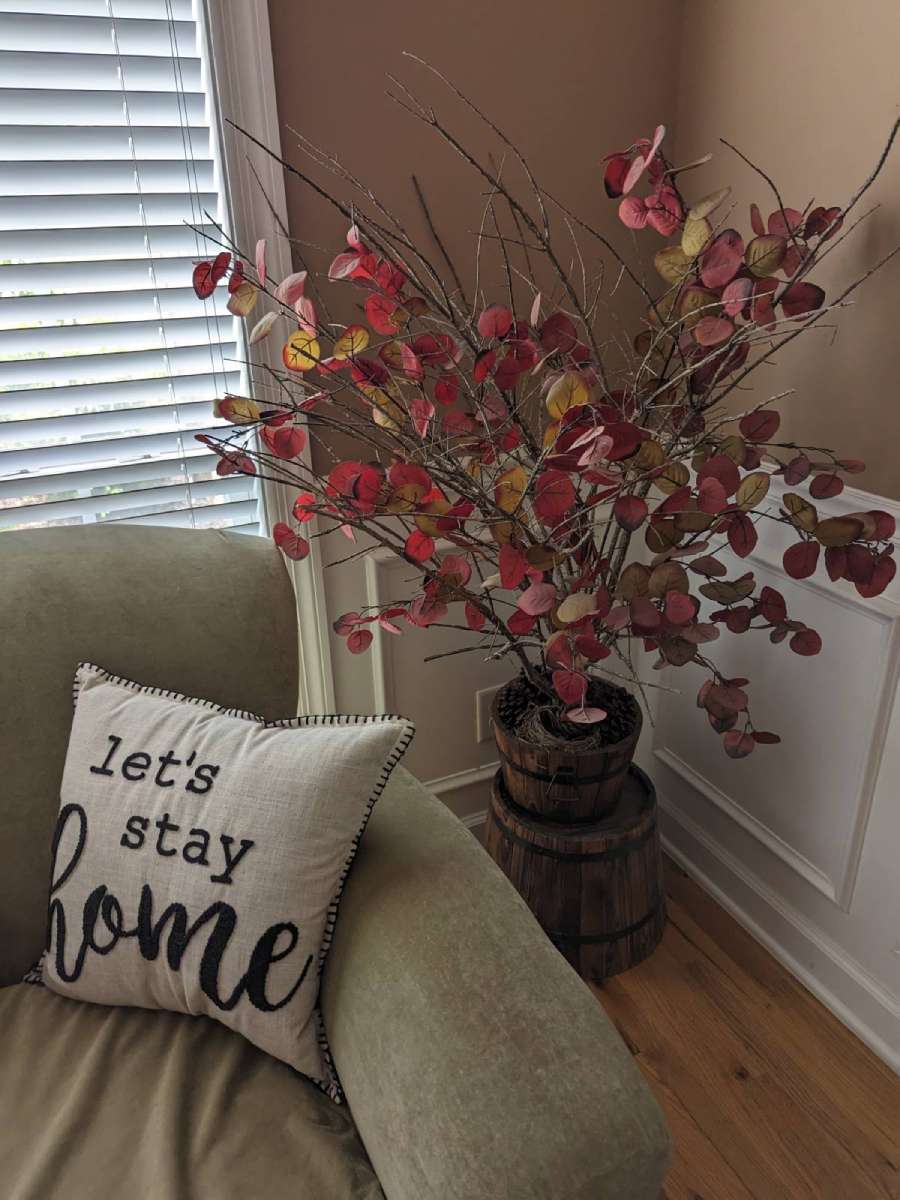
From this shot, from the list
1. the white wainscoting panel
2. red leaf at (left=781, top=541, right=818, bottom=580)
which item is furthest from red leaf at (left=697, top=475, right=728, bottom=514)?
the white wainscoting panel

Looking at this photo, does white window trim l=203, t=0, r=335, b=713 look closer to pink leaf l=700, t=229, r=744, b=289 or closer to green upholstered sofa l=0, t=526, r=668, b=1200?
green upholstered sofa l=0, t=526, r=668, b=1200

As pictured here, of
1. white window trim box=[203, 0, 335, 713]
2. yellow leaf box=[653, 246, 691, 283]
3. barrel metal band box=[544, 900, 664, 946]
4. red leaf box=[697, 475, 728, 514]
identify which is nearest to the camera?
red leaf box=[697, 475, 728, 514]

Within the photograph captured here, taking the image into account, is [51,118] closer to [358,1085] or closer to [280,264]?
[280,264]

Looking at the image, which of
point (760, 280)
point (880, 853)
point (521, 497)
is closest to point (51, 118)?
point (521, 497)

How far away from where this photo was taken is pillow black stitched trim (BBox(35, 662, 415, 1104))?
0.96m

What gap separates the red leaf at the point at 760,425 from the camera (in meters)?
1.15

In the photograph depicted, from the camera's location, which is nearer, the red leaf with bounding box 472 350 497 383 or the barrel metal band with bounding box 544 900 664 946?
the red leaf with bounding box 472 350 497 383

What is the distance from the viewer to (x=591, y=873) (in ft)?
4.61

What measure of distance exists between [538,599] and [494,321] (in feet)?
1.05

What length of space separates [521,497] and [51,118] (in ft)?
2.75

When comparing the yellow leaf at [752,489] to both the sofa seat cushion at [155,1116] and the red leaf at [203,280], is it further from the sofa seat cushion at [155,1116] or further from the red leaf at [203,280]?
the sofa seat cushion at [155,1116]

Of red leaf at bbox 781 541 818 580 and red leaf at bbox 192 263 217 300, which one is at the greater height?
red leaf at bbox 192 263 217 300

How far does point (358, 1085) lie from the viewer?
880mm

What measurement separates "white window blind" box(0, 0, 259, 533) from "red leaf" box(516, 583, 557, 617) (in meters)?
0.68
